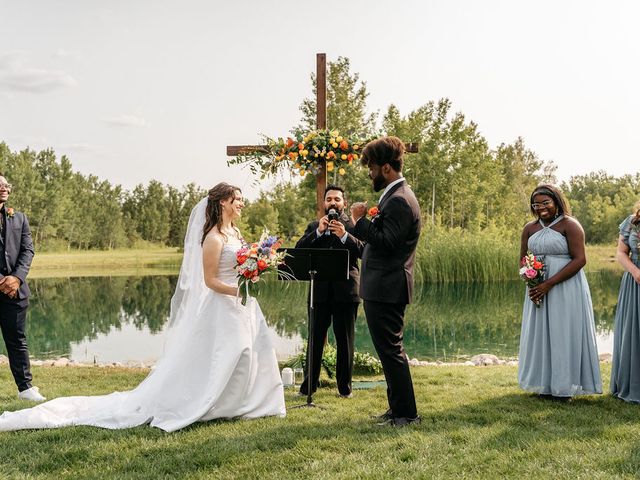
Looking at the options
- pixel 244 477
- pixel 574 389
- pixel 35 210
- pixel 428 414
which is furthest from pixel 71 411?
pixel 35 210

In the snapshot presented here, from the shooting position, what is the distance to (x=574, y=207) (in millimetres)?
61688

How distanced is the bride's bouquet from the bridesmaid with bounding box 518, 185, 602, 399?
2.53m

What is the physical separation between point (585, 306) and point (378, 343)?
2.20 m

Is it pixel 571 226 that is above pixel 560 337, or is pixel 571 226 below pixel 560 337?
above

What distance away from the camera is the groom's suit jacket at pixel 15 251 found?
6398 millimetres

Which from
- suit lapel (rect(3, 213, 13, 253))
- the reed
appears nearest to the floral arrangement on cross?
suit lapel (rect(3, 213, 13, 253))

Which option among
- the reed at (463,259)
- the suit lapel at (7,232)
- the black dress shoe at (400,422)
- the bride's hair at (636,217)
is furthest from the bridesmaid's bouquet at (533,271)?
the reed at (463,259)

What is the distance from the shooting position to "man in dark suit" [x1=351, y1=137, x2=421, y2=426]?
4.98 meters

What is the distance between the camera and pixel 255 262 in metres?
5.39

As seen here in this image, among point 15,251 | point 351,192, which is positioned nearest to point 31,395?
point 15,251

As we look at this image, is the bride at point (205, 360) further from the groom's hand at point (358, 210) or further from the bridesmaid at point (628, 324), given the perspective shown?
the bridesmaid at point (628, 324)

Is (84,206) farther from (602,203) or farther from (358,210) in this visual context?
(358,210)

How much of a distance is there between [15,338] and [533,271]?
16.6ft

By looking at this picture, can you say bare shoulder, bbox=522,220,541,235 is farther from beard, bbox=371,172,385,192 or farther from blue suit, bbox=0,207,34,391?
blue suit, bbox=0,207,34,391
